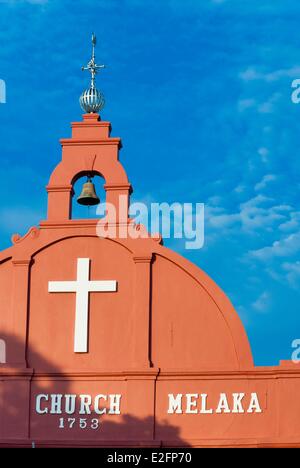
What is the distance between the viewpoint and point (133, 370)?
27625 mm

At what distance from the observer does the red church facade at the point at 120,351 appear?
89.9 feet

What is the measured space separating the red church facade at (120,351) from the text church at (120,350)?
0.02m

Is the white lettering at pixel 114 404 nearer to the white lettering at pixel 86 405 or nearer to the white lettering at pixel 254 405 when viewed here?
the white lettering at pixel 86 405

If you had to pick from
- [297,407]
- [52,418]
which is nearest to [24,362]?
[52,418]

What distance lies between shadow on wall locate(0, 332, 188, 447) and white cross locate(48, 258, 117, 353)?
758 millimetres

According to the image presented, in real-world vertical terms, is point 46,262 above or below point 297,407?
above

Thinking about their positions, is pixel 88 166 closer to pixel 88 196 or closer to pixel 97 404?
pixel 88 196

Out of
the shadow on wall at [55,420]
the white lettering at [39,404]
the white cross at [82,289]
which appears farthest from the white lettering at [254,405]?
the white lettering at [39,404]

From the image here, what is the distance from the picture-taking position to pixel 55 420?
91.2ft
